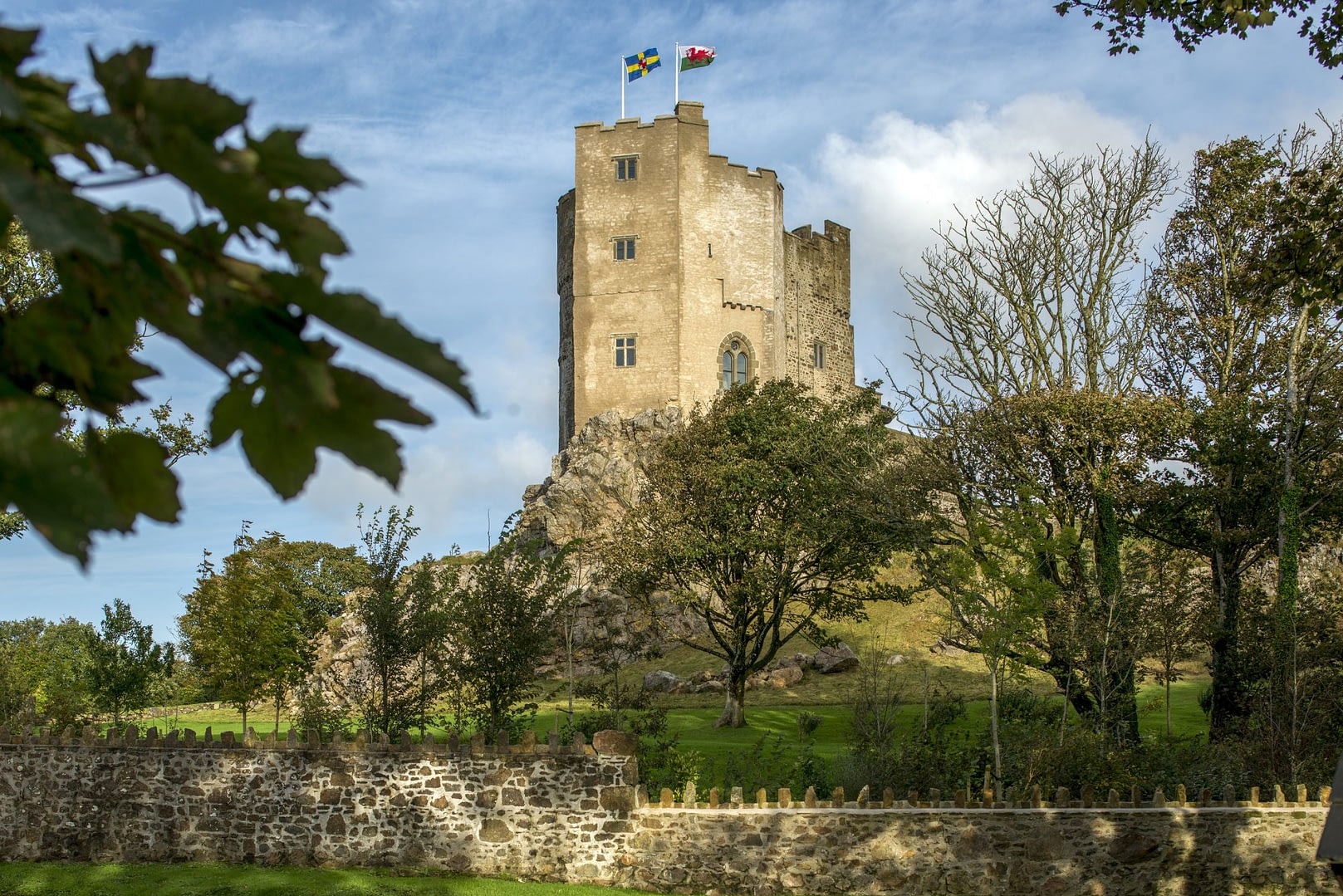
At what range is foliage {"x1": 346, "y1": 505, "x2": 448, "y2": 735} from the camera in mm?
20375

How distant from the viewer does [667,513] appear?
98.8ft

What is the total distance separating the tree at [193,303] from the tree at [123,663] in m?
26.0

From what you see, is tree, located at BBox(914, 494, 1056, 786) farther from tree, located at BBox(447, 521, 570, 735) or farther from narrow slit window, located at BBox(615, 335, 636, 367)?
narrow slit window, located at BBox(615, 335, 636, 367)

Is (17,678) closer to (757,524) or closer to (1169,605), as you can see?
(757,524)

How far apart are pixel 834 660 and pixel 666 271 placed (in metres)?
20.7

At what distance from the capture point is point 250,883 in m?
14.2

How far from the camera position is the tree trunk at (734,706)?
1099 inches

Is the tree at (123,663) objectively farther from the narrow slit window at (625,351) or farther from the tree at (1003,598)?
the narrow slit window at (625,351)

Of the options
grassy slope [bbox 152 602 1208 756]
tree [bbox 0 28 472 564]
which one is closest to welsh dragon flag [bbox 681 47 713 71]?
grassy slope [bbox 152 602 1208 756]

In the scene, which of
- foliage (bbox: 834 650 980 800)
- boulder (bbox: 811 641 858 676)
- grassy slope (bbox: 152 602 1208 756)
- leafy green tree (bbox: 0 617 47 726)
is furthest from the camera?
boulder (bbox: 811 641 858 676)

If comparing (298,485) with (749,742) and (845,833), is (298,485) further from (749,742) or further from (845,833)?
(749,742)

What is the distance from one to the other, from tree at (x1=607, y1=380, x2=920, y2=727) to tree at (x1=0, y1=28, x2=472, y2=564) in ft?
84.8

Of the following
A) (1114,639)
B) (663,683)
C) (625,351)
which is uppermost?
(625,351)

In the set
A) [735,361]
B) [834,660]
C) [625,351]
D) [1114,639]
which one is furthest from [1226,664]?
[625,351]
